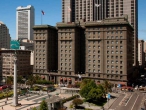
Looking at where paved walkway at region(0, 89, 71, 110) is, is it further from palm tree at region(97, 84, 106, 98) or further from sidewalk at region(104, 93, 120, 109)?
sidewalk at region(104, 93, 120, 109)

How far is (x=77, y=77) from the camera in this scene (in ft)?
438

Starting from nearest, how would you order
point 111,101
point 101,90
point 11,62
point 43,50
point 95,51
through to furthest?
1. point 101,90
2. point 111,101
3. point 95,51
4. point 43,50
5. point 11,62

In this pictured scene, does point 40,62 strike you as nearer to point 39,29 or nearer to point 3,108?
point 39,29

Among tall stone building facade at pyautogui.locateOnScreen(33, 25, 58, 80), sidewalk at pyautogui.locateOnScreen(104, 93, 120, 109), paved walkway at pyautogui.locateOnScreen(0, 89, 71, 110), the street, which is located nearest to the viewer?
paved walkway at pyautogui.locateOnScreen(0, 89, 71, 110)

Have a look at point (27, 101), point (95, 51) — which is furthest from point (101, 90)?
point (95, 51)

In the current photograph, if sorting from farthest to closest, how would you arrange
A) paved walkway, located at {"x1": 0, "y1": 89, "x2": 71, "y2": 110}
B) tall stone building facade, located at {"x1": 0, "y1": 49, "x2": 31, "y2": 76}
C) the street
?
tall stone building facade, located at {"x1": 0, "y1": 49, "x2": 31, "y2": 76}, the street, paved walkway, located at {"x1": 0, "y1": 89, "x2": 71, "y2": 110}

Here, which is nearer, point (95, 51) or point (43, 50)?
point (95, 51)

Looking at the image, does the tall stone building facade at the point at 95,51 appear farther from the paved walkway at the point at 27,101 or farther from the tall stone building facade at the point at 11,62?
the paved walkway at the point at 27,101

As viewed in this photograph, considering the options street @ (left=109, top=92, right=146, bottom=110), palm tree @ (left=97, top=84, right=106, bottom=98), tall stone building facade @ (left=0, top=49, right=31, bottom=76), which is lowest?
street @ (left=109, top=92, right=146, bottom=110)

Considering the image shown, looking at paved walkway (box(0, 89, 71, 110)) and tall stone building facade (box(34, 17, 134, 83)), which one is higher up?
tall stone building facade (box(34, 17, 134, 83))

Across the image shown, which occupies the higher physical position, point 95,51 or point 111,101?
point 95,51

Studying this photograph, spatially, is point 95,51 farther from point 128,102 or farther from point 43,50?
point 128,102

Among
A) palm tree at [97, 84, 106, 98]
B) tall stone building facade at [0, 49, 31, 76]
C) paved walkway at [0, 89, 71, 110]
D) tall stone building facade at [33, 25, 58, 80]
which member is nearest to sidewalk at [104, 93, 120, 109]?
palm tree at [97, 84, 106, 98]

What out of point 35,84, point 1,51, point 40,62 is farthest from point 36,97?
point 1,51
